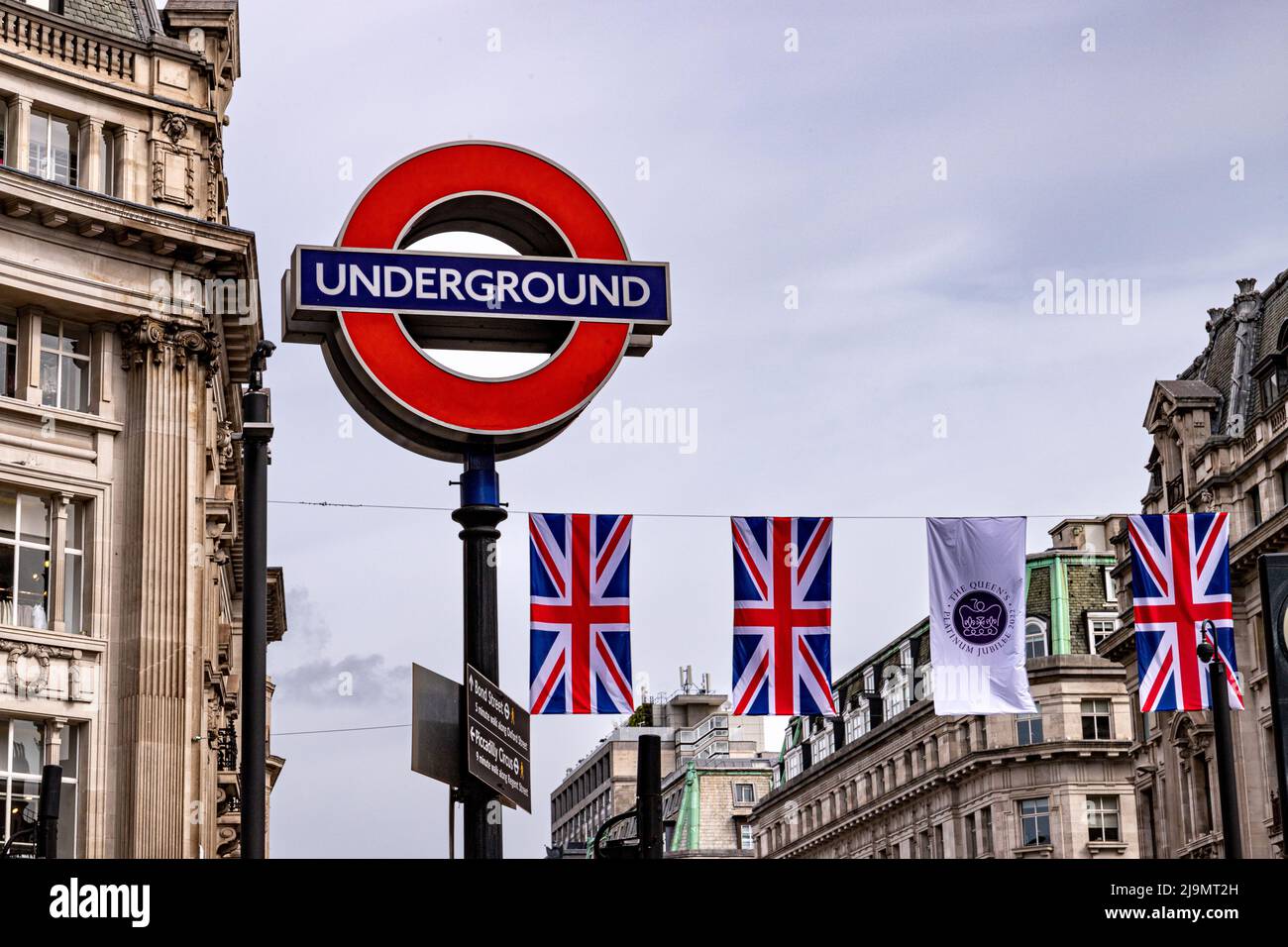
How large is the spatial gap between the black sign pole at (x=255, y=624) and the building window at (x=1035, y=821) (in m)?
89.5

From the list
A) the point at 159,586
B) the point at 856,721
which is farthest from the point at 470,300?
the point at 856,721

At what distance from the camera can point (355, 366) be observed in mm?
17172

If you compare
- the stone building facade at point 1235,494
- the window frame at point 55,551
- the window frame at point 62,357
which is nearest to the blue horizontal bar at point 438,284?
the window frame at point 55,551

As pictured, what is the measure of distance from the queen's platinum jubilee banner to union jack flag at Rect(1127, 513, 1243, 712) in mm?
4163

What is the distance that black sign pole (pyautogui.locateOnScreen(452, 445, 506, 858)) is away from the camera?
14398 mm

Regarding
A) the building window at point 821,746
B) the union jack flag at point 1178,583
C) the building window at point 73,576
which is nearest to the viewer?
the union jack flag at point 1178,583

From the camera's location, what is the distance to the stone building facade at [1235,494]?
68.4m

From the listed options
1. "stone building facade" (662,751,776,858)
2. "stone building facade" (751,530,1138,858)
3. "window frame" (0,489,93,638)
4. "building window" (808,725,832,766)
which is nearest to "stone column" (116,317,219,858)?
"window frame" (0,489,93,638)

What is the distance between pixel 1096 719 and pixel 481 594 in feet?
301

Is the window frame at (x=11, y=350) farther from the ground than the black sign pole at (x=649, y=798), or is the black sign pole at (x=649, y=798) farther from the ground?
the window frame at (x=11, y=350)

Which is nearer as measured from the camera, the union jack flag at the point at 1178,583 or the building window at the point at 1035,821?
the union jack flag at the point at 1178,583

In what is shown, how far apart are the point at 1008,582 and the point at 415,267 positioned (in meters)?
11.8

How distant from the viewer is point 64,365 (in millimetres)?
43625

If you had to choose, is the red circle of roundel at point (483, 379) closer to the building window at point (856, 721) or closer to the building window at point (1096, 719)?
the building window at point (1096, 719)
